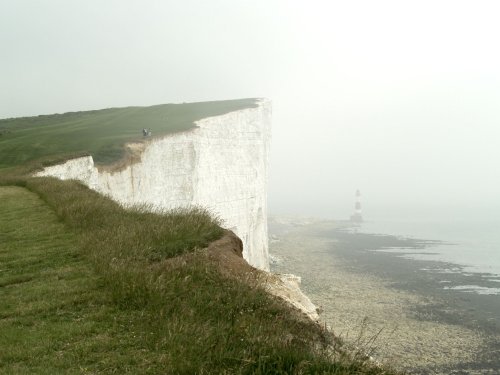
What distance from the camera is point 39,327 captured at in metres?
4.93

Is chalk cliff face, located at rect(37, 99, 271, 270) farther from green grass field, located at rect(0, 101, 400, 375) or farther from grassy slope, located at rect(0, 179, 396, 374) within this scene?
grassy slope, located at rect(0, 179, 396, 374)

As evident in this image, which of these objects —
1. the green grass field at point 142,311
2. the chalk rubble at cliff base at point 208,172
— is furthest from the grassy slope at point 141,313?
the chalk rubble at cliff base at point 208,172

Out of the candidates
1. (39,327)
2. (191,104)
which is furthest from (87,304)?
(191,104)

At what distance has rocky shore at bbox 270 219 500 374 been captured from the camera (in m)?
25.6

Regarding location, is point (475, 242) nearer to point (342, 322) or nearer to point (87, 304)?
point (342, 322)

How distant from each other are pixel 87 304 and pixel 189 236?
261 centimetres

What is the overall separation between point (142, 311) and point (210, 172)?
93.5ft

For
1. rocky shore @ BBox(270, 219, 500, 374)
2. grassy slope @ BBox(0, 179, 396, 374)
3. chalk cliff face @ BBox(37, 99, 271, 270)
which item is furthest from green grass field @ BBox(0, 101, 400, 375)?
chalk cliff face @ BBox(37, 99, 271, 270)

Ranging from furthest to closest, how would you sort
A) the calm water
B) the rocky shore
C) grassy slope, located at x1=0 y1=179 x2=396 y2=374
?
the calm water
the rocky shore
grassy slope, located at x1=0 y1=179 x2=396 y2=374

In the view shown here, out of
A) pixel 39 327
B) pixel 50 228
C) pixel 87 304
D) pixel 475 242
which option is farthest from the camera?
pixel 475 242

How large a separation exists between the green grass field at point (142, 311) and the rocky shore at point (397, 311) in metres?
3.38

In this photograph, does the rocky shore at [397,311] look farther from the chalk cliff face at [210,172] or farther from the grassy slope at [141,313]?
the chalk cliff face at [210,172]

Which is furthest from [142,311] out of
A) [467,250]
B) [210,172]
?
[467,250]

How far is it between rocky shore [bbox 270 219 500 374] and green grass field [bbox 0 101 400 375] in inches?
133
